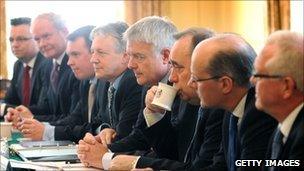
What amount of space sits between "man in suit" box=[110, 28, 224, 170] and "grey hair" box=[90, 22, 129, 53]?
0.74m

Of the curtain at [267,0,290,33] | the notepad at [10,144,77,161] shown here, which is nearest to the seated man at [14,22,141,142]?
the notepad at [10,144,77,161]

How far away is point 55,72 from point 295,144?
3.56m

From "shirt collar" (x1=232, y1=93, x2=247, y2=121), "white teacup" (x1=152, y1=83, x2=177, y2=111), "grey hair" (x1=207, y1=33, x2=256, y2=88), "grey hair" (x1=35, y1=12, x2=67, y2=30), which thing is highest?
"grey hair" (x1=207, y1=33, x2=256, y2=88)

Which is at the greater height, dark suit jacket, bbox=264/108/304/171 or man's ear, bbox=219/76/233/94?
man's ear, bbox=219/76/233/94

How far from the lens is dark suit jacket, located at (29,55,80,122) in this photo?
15.8 feet

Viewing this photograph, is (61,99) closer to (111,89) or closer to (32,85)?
(32,85)

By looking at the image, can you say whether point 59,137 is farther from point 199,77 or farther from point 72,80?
point 199,77

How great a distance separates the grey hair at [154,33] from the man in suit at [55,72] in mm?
1675

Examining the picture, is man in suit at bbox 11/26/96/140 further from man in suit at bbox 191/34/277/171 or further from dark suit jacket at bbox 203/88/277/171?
dark suit jacket at bbox 203/88/277/171

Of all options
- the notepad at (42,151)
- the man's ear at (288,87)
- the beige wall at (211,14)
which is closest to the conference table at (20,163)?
the notepad at (42,151)

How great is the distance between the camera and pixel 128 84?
366 cm

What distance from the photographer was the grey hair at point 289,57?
1947 mm

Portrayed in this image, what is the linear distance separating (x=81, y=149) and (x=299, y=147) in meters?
1.39

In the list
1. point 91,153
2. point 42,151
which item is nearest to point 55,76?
point 42,151
